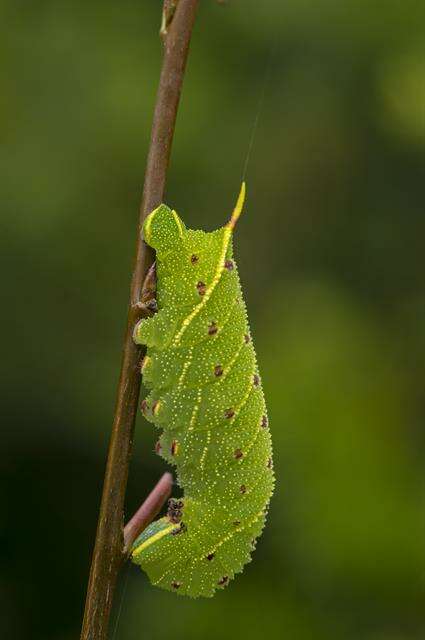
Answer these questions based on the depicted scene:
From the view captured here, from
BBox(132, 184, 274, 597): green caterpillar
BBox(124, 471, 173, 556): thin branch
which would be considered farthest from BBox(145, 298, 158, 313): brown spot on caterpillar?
BBox(124, 471, 173, 556): thin branch

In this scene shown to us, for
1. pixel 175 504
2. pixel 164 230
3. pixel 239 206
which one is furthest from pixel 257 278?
pixel 239 206

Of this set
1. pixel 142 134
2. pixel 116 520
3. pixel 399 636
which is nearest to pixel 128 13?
pixel 142 134

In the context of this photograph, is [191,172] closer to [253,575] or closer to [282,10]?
[282,10]

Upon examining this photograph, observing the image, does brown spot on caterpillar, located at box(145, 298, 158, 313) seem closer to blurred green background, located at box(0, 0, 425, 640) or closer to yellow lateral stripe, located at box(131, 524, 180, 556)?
yellow lateral stripe, located at box(131, 524, 180, 556)

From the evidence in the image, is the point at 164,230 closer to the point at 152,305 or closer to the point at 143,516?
the point at 152,305

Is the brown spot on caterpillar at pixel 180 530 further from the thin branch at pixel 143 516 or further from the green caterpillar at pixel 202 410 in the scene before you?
the thin branch at pixel 143 516
